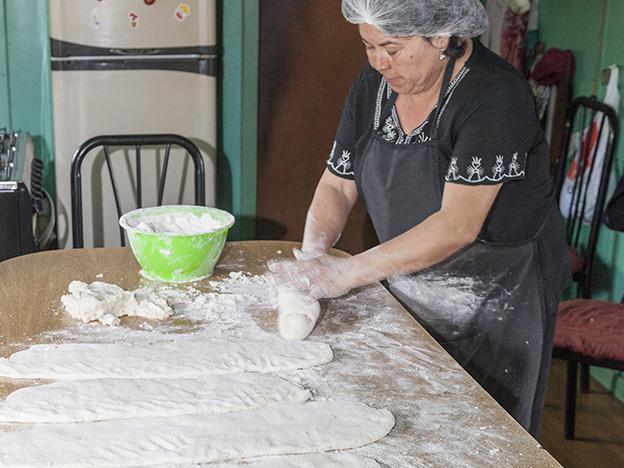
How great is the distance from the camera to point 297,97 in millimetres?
3717

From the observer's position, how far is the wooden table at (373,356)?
1.28 m

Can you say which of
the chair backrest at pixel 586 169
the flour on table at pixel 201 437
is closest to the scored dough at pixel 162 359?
the flour on table at pixel 201 437

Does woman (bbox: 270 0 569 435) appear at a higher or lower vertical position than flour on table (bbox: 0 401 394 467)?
higher

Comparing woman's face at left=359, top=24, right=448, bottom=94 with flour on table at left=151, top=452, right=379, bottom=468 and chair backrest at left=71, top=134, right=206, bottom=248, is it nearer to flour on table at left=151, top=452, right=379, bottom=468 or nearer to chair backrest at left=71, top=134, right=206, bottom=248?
flour on table at left=151, top=452, right=379, bottom=468

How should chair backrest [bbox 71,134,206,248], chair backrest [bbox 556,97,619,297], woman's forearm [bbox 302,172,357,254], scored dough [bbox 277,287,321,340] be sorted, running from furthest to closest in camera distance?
chair backrest [bbox 556,97,619,297] < chair backrest [bbox 71,134,206,248] < woman's forearm [bbox 302,172,357,254] < scored dough [bbox 277,287,321,340]

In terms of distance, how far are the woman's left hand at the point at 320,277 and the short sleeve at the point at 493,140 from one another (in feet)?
1.01

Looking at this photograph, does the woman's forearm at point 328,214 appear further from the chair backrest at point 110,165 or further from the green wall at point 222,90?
the green wall at point 222,90

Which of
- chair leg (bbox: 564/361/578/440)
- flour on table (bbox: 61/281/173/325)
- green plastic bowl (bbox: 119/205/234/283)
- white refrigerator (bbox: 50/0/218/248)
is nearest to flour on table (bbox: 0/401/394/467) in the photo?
flour on table (bbox: 61/281/173/325)

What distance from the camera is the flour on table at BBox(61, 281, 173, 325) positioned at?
5.63 ft

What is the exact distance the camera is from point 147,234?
6.25 feet

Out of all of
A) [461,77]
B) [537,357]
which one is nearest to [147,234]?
[461,77]

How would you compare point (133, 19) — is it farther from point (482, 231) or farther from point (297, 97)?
point (482, 231)

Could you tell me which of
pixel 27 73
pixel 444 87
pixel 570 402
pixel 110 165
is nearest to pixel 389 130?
pixel 444 87

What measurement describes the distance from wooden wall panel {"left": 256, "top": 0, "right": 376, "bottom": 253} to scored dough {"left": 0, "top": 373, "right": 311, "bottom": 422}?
7.62ft
